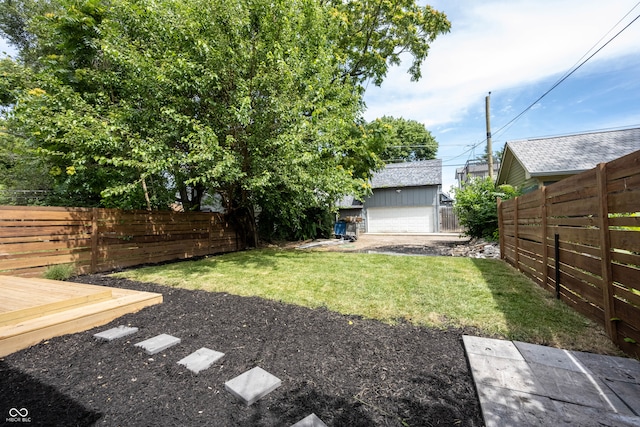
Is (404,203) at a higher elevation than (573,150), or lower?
lower

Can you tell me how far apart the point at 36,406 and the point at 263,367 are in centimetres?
133

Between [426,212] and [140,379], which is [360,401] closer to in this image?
[140,379]

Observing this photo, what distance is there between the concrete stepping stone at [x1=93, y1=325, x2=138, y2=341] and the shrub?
944 centimetres

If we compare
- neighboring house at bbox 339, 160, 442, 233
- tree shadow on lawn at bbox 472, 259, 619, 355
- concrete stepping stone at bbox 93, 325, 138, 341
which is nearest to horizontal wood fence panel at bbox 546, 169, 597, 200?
tree shadow on lawn at bbox 472, 259, 619, 355

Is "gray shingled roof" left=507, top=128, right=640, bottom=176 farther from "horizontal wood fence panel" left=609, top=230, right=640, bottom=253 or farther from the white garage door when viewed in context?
the white garage door

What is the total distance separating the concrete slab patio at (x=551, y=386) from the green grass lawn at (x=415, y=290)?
0.30 m

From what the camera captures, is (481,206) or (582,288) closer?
(582,288)

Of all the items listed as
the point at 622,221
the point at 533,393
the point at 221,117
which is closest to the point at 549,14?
the point at 622,221

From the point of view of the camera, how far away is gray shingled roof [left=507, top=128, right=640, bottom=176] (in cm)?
838

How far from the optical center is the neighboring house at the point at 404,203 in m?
18.9

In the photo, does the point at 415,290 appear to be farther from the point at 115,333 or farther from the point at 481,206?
the point at 481,206

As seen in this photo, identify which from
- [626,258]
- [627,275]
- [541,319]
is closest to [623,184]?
[626,258]

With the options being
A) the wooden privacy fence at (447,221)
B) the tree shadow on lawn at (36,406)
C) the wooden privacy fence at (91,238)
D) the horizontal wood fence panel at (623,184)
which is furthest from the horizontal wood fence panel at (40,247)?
the wooden privacy fence at (447,221)

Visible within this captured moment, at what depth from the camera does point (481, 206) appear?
30.3 feet
